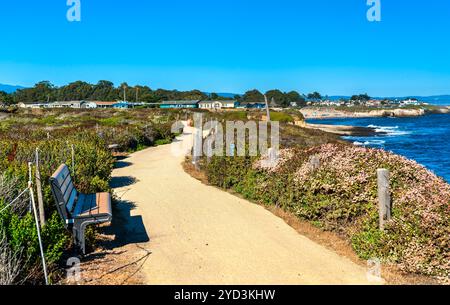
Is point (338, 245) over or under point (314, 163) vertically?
under

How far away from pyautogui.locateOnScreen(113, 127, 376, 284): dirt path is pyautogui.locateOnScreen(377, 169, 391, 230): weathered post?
3.09 feet

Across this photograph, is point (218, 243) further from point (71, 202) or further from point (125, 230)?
point (71, 202)

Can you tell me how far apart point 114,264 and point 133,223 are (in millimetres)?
2244

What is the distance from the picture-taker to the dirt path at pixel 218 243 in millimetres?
5617

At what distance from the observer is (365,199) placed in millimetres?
7098

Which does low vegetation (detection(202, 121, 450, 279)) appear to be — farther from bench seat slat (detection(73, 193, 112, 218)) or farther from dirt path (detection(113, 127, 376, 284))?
bench seat slat (detection(73, 193, 112, 218))

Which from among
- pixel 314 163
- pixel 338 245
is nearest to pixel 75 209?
pixel 338 245

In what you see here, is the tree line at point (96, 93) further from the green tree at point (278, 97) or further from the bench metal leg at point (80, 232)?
the bench metal leg at point (80, 232)

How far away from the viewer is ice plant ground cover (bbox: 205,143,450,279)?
582cm

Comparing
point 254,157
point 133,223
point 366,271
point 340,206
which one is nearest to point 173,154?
point 254,157

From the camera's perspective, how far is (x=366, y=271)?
5.91 meters

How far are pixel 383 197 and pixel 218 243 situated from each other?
9.26 ft

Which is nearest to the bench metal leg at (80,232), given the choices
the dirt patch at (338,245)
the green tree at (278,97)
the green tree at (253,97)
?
the dirt patch at (338,245)
